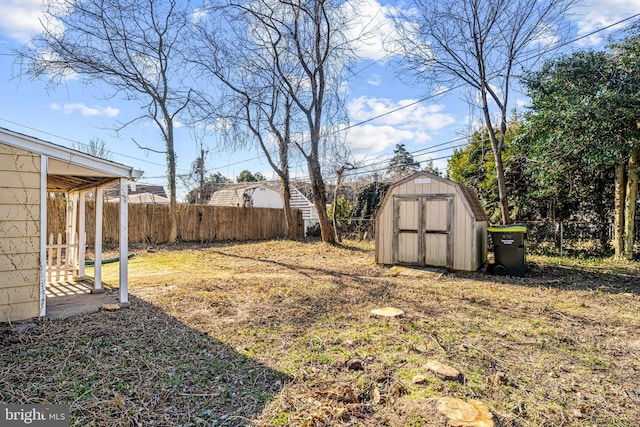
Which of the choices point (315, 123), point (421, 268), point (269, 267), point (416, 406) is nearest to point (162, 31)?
point (315, 123)

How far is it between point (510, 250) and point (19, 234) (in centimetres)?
811

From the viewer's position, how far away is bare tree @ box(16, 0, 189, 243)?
9975 millimetres

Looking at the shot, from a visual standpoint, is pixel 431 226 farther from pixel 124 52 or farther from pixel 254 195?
pixel 254 195

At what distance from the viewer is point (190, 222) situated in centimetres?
1371

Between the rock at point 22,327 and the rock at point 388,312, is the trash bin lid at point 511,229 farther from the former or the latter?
the rock at point 22,327

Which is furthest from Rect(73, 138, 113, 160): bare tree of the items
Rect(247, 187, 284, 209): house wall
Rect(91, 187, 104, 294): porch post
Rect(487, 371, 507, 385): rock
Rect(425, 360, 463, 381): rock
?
Rect(487, 371, 507, 385): rock

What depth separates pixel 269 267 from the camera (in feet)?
27.2

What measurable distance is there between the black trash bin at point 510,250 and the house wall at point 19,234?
25.4 ft

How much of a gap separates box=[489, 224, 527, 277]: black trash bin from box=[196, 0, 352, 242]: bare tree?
6.55 metres

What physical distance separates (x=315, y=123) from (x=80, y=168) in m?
8.78

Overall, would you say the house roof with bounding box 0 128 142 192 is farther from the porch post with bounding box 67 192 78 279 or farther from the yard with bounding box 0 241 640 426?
the yard with bounding box 0 241 640 426

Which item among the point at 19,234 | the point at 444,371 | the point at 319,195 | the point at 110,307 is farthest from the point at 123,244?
the point at 319,195

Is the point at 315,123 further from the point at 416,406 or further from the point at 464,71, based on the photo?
the point at 416,406

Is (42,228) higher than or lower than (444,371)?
higher
